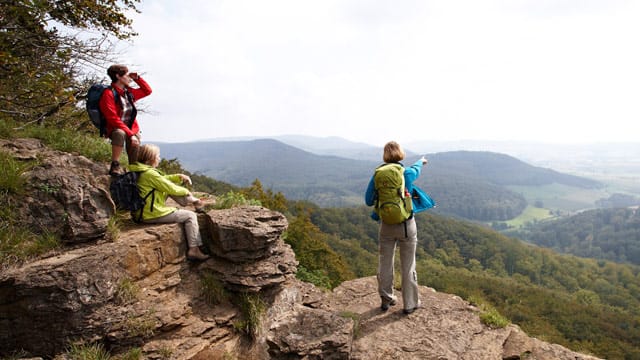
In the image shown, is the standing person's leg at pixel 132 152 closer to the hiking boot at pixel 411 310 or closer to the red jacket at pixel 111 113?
the red jacket at pixel 111 113

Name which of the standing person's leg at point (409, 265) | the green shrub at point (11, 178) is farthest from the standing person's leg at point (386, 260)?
the green shrub at point (11, 178)

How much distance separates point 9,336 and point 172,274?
2037 mm

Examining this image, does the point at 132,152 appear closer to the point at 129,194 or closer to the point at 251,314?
the point at 129,194

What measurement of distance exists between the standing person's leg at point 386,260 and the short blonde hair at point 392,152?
1.25 m

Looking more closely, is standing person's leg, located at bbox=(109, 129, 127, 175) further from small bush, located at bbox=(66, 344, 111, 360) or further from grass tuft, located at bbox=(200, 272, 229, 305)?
small bush, located at bbox=(66, 344, 111, 360)

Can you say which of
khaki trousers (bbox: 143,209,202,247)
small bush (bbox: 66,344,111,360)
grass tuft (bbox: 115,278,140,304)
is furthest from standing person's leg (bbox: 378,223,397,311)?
small bush (bbox: 66,344,111,360)

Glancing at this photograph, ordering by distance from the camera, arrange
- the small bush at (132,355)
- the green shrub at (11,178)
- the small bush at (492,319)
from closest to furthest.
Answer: the small bush at (132,355), the green shrub at (11,178), the small bush at (492,319)

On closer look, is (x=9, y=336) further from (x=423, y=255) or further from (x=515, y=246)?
(x=515, y=246)

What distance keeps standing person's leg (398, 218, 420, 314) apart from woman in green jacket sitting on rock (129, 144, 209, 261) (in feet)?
12.1

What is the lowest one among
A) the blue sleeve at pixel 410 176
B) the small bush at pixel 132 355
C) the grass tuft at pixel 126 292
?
the small bush at pixel 132 355

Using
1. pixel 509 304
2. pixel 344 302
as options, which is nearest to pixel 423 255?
pixel 509 304

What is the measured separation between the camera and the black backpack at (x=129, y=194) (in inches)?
217

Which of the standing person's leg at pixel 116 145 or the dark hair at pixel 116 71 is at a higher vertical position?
the dark hair at pixel 116 71

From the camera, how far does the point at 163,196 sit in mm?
5816
